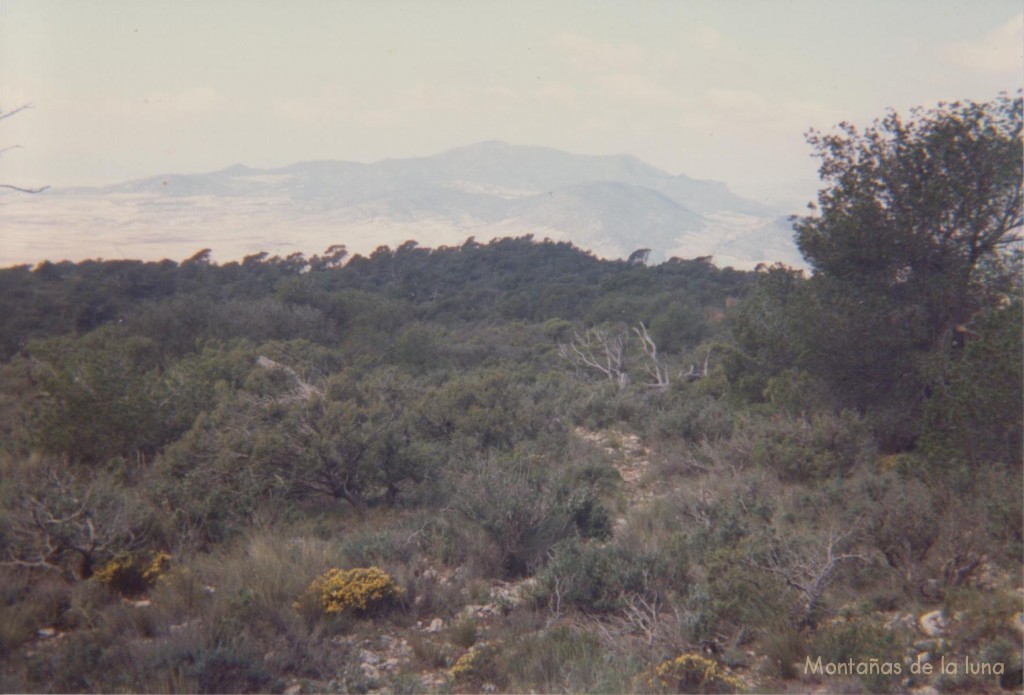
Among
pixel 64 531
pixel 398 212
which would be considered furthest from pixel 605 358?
pixel 398 212

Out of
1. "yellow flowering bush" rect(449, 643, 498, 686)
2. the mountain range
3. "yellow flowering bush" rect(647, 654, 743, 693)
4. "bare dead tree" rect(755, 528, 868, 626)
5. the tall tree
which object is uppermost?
the mountain range

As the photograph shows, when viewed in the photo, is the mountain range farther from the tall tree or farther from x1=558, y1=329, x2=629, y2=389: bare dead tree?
x1=558, y1=329, x2=629, y2=389: bare dead tree

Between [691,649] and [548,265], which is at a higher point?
[548,265]

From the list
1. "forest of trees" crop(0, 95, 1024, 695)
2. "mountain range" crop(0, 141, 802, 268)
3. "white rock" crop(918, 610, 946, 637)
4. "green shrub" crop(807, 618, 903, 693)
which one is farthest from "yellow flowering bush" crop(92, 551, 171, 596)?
"mountain range" crop(0, 141, 802, 268)

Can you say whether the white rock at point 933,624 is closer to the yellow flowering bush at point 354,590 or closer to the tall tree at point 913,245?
the yellow flowering bush at point 354,590

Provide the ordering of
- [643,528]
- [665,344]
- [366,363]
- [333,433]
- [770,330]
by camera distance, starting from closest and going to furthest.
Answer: [643,528]
[333,433]
[770,330]
[366,363]
[665,344]

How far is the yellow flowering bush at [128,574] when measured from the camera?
534 cm

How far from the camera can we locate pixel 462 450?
1032cm

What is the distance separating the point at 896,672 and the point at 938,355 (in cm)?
604

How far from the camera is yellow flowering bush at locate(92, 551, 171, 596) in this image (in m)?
5.34

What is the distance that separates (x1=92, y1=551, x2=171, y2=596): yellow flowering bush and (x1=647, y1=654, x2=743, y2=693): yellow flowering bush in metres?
3.82

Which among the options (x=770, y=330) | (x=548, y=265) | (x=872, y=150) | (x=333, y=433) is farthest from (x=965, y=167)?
(x=548, y=265)

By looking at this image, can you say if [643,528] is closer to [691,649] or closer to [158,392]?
[691,649]

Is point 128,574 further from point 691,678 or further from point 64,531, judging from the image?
point 691,678
